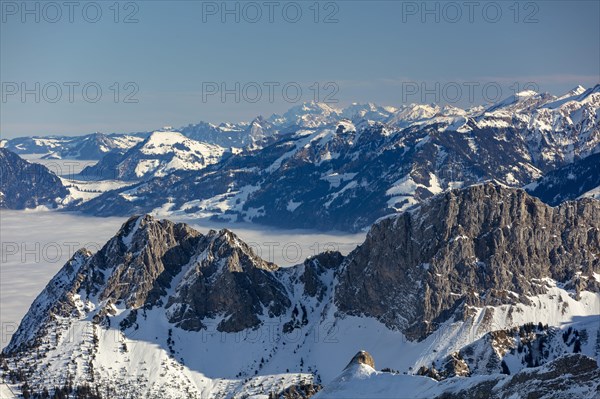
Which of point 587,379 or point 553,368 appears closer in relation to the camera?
point 587,379
